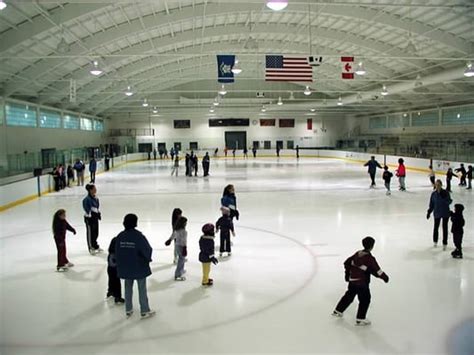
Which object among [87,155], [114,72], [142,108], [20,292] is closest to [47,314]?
[20,292]

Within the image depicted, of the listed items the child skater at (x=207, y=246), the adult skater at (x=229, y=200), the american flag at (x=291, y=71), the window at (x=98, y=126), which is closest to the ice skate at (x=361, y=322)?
the child skater at (x=207, y=246)

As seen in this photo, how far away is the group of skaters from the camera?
5281mm

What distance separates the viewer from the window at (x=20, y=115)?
25.2 m

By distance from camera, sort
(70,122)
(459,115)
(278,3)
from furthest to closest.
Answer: (70,122), (459,115), (278,3)

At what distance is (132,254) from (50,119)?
30387mm

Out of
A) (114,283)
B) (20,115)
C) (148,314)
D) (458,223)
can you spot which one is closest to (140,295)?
(148,314)

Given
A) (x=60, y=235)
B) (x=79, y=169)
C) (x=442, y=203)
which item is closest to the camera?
(x=60, y=235)

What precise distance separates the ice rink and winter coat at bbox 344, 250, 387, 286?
1.98 feet

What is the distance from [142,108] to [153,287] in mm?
41480

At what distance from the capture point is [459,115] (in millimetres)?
34375

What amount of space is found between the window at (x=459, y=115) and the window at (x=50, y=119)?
3170 cm

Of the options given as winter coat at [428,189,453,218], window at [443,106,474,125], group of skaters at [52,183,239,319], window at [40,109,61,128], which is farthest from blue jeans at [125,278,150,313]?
window at [443,106,474,125]

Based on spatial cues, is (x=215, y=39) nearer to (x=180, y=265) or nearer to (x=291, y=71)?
(x=291, y=71)

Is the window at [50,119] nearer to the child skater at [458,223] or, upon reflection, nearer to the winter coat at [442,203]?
the winter coat at [442,203]
